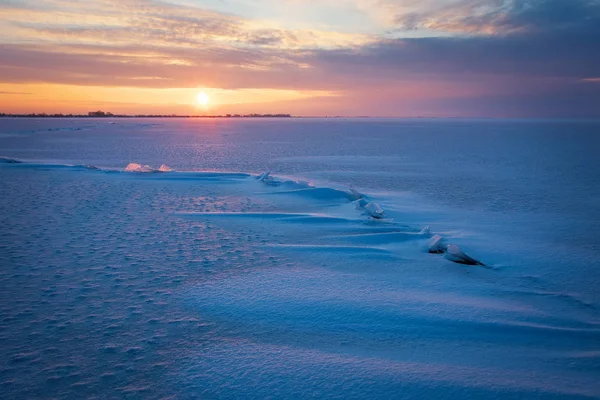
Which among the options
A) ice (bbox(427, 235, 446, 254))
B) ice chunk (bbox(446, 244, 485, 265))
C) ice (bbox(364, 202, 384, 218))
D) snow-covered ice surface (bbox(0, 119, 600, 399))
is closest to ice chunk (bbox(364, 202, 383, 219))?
ice (bbox(364, 202, 384, 218))

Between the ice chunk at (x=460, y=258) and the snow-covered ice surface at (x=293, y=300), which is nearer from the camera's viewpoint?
the snow-covered ice surface at (x=293, y=300)

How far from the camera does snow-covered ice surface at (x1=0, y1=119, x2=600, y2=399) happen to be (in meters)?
3.33

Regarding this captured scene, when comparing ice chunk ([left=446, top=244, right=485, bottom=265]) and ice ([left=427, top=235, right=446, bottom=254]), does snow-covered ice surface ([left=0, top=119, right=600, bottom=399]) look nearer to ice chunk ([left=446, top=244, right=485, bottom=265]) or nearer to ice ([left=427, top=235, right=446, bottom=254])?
ice chunk ([left=446, top=244, right=485, bottom=265])

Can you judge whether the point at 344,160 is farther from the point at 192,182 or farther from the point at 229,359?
the point at 229,359

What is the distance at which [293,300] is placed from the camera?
484 cm

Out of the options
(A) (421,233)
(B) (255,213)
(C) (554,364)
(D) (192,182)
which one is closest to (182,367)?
(C) (554,364)

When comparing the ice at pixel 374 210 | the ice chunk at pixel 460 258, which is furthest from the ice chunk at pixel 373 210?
the ice chunk at pixel 460 258

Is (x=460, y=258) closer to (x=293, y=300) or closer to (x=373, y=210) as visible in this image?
(x=293, y=300)

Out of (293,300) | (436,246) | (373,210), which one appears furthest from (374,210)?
(293,300)

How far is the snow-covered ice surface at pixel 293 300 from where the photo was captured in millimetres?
3328

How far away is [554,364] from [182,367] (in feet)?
10.8

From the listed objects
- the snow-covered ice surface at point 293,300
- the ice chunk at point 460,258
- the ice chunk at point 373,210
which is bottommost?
the snow-covered ice surface at point 293,300

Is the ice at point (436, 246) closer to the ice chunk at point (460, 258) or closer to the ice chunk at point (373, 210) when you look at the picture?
the ice chunk at point (460, 258)

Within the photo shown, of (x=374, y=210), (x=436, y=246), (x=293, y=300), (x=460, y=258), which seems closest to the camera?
(x=293, y=300)
